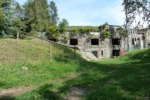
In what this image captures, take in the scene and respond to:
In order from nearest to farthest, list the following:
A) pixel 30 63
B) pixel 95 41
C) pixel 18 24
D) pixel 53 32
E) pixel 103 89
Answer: pixel 103 89 → pixel 30 63 → pixel 18 24 → pixel 53 32 → pixel 95 41

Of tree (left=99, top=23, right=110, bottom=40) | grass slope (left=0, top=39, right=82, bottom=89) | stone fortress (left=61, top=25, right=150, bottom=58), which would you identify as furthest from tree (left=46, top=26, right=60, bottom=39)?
grass slope (left=0, top=39, right=82, bottom=89)

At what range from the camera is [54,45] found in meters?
24.5

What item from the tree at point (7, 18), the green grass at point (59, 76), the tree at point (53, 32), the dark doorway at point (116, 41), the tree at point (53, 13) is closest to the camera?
the green grass at point (59, 76)

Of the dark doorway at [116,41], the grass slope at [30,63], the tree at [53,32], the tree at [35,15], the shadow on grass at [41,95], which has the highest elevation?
the tree at [35,15]

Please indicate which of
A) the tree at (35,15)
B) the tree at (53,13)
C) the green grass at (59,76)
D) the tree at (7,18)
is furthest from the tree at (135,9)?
the tree at (53,13)

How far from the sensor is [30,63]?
684 inches

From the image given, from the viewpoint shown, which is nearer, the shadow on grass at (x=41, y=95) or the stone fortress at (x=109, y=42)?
the shadow on grass at (x=41, y=95)

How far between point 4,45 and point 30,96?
34.3ft

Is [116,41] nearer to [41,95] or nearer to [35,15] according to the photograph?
[35,15]

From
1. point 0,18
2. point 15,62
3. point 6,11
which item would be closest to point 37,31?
point 6,11

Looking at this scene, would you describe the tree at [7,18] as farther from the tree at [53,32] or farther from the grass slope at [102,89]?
the grass slope at [102,89]

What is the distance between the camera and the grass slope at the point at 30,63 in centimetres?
1395

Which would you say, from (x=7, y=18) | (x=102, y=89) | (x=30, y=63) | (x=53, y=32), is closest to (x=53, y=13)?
(x=53, y=32)

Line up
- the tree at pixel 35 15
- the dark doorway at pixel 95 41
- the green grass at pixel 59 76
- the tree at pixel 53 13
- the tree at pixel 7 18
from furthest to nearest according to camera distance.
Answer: the tree at pixel 53 13, the dark doorway at pixel 95 41, the tree at pixel 35 15, the tree at pixel 7 18, the green grass at pixel 59 76
